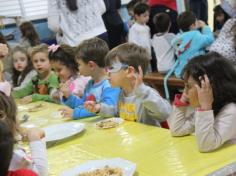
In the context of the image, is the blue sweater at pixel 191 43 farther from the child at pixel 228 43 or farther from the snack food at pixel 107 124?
the snack food at pixel 107 124

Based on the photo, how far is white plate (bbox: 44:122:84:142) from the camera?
2.12 meters

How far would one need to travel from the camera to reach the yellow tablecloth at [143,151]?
157 centimetres

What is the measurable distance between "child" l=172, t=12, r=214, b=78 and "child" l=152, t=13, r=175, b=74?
23cm

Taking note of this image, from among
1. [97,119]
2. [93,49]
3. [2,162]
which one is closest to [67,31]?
[93,49]

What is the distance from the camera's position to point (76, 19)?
424 centimetres

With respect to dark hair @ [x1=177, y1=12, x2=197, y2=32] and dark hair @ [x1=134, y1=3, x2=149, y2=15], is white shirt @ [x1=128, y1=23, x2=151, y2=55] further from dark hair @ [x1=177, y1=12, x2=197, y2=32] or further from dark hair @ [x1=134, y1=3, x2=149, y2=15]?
dark hair @ [x1=177, y1=12, x2=197, y2=32]

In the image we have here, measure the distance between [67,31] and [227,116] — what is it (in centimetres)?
281

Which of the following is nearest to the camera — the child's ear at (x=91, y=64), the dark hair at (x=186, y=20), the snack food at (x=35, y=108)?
the child's ear at (x=91, y=64)

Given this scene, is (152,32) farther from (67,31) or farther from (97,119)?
(97,119)

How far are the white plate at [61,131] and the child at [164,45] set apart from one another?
2743 mm

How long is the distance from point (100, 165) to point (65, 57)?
5.67ft

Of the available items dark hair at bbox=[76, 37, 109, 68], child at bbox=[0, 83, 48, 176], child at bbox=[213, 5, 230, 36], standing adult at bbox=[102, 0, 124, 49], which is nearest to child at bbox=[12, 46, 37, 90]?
dark hair at bbox=[76, 37, 109, 68]

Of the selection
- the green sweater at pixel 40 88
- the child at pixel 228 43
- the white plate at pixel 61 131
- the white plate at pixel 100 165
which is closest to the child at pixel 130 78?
the white plate at pixel 61 131

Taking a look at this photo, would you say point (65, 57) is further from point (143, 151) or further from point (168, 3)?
point (168, 3)
